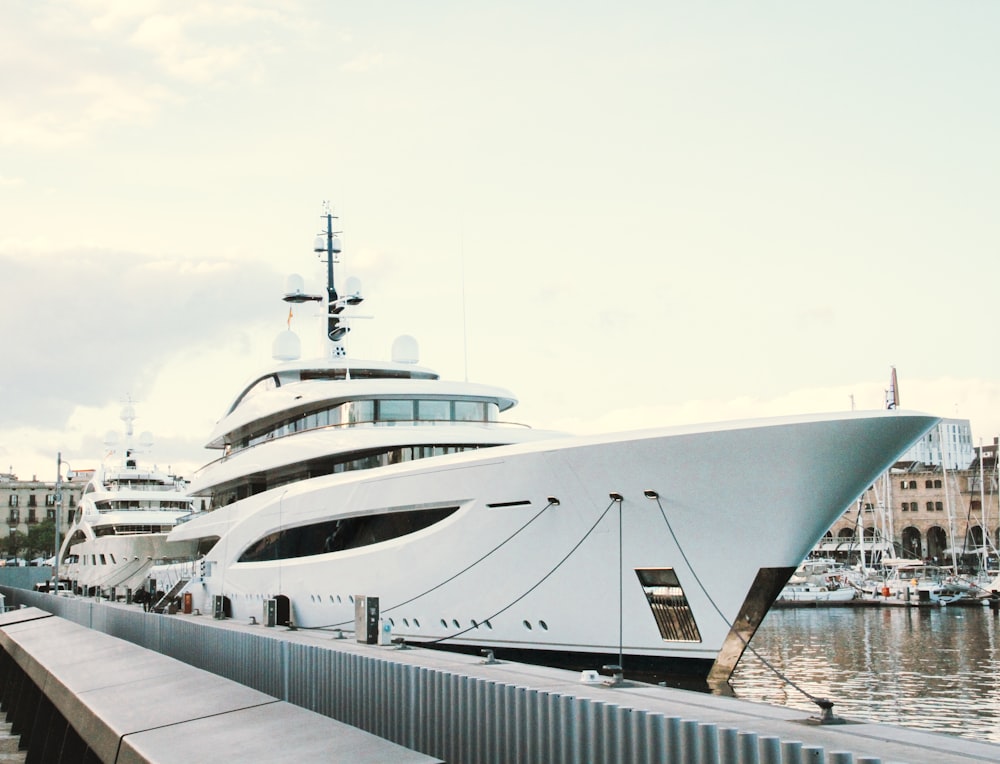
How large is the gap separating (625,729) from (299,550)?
50.7ft

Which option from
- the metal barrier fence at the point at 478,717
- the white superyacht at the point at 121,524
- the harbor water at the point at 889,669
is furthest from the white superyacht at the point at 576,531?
the white superyacht at the point at 121,524

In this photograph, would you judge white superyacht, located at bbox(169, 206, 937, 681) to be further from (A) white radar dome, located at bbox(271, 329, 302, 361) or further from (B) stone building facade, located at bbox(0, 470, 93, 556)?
(B) stone building facade, located at bbox(0, 470, 93, 556)

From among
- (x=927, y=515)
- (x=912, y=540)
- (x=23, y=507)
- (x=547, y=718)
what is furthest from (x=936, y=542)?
(x=23, y=507)

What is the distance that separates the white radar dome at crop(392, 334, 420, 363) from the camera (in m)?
27.4

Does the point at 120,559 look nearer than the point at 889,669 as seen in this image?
No

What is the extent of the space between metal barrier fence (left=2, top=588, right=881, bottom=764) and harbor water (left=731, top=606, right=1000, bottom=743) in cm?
466

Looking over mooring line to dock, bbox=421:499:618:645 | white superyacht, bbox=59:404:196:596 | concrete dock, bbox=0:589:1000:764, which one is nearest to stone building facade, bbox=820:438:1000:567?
white superyacht, bbox=59:404:196:596

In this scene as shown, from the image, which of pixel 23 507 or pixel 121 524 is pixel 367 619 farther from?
pixel 23 507

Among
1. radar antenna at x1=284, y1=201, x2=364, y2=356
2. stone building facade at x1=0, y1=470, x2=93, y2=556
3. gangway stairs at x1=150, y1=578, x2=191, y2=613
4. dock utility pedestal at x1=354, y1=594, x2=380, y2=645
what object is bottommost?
gangway stairs at x1=150, y1=578, x2=191, y2=613

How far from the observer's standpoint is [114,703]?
705 centimetres

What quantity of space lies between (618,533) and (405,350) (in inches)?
575

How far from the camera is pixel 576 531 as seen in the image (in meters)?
14.3

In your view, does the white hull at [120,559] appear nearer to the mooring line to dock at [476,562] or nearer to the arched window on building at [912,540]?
the mooring line to dock at [476,562]

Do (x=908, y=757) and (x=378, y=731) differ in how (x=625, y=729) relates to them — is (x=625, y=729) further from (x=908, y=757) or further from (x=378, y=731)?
(x=378, y=731)
